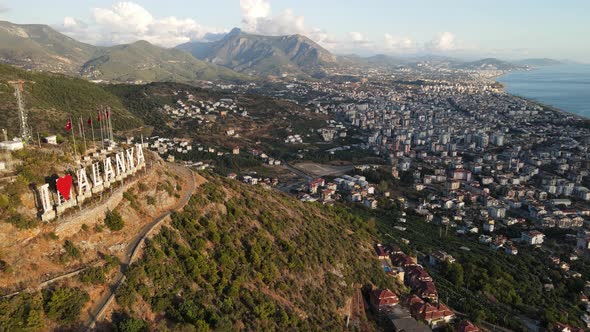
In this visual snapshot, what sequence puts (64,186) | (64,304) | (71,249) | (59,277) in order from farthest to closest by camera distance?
(64,186) < (71,249) < (59,277) < (64,304)

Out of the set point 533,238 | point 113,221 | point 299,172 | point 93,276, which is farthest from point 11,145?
point 299,172

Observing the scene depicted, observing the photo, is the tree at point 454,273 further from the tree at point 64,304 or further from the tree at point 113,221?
the tree at point 64,304

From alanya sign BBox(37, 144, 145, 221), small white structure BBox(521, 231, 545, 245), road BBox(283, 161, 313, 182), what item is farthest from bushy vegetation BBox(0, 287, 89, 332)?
road BBox(283, 161, 313, 182)

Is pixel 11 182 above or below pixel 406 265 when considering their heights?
above

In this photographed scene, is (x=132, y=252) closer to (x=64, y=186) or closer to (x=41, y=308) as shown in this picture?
(x=64, y=186)

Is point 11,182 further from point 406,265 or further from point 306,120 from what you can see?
point 306,120

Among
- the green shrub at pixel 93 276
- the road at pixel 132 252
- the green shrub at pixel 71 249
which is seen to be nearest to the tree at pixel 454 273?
the road at pixel 132 252

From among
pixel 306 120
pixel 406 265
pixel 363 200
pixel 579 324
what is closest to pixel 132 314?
pixel 406 265
